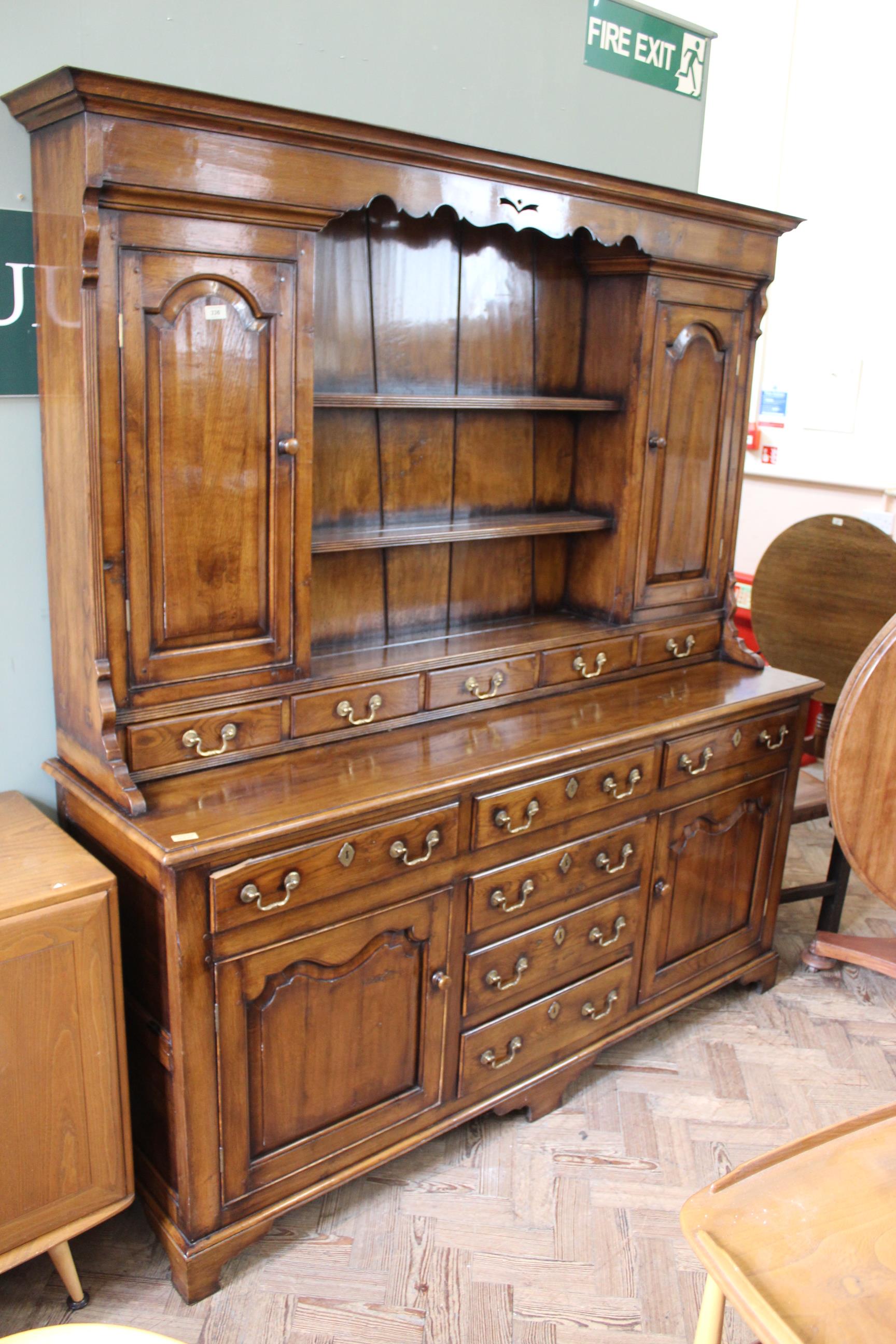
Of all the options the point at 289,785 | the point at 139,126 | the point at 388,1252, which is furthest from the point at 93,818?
the point at 139,126

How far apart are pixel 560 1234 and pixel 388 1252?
1.15 feet

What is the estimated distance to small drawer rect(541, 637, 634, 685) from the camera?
262cm

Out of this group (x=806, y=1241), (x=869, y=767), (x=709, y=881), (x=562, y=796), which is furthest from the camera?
(x=709, y=881)

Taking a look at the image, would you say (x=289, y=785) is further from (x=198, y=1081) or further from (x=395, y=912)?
(x=198, y=1081)

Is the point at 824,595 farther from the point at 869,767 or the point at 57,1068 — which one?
the point at 57,1068

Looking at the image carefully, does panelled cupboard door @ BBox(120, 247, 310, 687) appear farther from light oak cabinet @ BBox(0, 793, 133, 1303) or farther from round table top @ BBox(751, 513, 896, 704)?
round table top @ BBox(751, 513, 896, 704)

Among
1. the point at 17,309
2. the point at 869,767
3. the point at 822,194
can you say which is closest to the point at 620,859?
the point at 869,767

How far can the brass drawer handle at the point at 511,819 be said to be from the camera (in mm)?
2213

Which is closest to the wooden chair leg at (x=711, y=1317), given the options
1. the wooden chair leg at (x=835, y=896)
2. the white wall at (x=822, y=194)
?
the wooden chair leg at (x=835, y=896)

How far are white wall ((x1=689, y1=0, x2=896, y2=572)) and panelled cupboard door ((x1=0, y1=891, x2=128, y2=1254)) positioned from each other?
4.07 m

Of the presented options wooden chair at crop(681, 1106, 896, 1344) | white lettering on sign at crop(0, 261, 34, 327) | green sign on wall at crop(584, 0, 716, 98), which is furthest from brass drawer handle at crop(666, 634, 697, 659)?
white lettering on sign at crop(0, 261, 34, 327)

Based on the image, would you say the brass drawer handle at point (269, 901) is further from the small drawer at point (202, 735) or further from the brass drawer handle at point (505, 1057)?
the brass drawer handle at point (505, 1057)

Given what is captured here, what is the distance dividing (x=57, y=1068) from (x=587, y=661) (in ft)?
4.91

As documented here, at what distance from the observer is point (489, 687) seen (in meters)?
2.51
